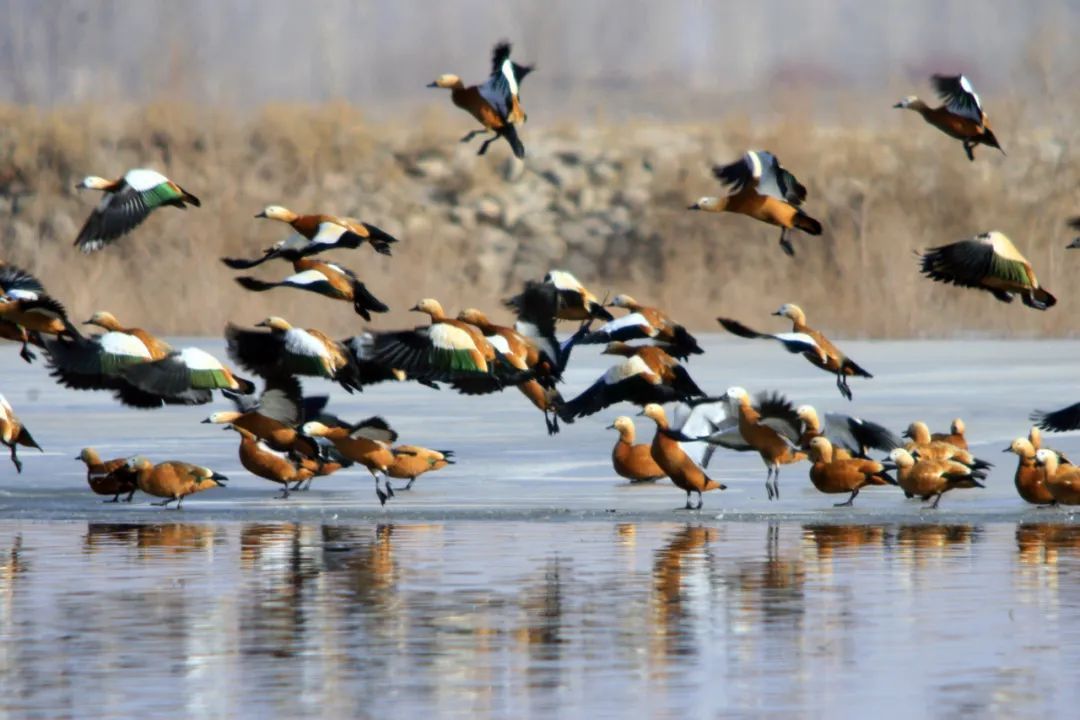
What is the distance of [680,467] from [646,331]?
57.0 inches

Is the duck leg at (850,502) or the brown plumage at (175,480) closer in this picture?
the duck leg at (850,502)

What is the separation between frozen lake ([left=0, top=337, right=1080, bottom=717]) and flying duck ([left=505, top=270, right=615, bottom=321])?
1.24 meters

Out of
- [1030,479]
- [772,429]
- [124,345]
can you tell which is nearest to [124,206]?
[124,345]

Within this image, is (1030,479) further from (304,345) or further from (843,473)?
(304,345)

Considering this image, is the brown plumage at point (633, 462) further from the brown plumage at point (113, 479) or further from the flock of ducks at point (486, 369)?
the brown plumage at point (113, 479)

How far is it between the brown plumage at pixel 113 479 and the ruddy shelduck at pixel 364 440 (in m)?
1.24

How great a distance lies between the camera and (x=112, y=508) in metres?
16.6

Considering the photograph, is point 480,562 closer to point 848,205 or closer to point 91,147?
point 848,205

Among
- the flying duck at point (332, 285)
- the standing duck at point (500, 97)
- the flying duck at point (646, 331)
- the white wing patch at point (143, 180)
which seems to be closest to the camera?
the flying duck at point (332, 285)

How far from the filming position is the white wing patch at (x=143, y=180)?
18.4m

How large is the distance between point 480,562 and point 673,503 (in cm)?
334

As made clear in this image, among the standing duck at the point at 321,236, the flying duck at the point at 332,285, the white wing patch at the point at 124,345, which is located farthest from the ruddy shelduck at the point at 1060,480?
the white wing patch at the point at 124,345

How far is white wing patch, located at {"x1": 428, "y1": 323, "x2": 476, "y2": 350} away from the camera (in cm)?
1650

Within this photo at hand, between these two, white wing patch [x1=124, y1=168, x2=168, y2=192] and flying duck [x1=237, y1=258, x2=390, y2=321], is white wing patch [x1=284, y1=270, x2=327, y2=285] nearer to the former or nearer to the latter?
flying duck [x1=237, y1=258, x2=390, y2=321]
